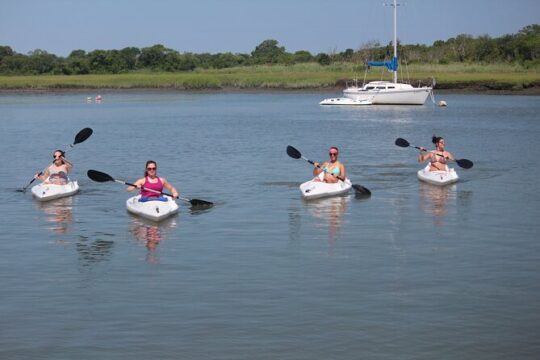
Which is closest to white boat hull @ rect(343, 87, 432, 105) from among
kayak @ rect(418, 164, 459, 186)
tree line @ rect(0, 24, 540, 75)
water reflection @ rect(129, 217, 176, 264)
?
tree line @ rect(0, 24, 540, 75)

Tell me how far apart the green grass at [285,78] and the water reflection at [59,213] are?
64.4 m

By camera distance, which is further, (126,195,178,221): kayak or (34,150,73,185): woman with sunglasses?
(34,150,73,185): woman with sunglasses

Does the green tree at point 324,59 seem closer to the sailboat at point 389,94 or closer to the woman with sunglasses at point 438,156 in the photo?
the sailboat at point 389,94

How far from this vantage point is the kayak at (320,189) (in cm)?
2453

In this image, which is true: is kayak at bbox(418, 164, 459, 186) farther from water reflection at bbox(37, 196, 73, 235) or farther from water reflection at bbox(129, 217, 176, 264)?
water reflection at bbox(37, 196, 73, 235)

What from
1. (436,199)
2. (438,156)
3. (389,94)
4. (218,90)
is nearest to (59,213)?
(436,199)

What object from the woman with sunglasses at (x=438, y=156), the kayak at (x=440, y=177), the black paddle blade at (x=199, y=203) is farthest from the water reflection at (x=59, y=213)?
the kayak at (x=440, y=177)

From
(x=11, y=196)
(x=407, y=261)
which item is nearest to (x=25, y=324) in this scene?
(x=407, y=261)

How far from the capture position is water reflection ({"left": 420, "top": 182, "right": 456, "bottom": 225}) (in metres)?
23.1

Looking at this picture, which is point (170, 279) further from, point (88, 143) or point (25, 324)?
point (88, 143)

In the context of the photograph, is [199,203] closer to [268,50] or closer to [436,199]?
[436,199]

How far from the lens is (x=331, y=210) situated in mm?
23312

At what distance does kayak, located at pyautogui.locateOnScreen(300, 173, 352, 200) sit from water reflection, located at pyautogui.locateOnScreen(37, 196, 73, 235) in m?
5.66

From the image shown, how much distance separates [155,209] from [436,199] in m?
7.59
